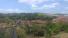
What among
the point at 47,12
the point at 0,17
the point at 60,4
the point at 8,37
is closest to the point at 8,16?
the point at 0,17

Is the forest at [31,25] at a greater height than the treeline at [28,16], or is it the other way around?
the treeline at [28,16]

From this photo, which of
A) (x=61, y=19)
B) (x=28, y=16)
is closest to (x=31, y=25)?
(x=28, y=16)

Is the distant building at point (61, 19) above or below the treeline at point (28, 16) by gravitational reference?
below

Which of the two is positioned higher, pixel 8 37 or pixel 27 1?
pixel 27 1

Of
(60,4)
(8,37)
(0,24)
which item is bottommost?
(8,37)

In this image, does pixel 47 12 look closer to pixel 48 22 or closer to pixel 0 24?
pixel 48 22

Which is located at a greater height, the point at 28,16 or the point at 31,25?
the point at 28,16

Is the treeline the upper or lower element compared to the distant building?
upper

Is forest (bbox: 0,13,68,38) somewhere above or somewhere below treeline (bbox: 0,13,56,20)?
below

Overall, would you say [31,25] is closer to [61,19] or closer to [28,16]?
[28,16]
